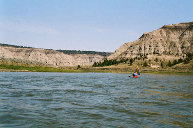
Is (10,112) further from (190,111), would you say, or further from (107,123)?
(190,111)

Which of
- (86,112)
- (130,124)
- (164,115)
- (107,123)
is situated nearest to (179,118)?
(164,115)

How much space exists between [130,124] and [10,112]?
7.38 metres

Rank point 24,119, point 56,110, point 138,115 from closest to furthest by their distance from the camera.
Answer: point 24,119 < point 138,115 < point 56,110

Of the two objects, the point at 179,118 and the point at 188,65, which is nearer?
the point at 179,118

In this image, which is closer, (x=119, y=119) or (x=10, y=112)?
(x=119, y=119)

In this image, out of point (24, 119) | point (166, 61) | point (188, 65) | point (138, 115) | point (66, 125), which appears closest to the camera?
point (66, 125)

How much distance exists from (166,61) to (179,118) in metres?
183

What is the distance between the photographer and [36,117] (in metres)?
12.6

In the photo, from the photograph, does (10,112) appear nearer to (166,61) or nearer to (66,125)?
(66,125)

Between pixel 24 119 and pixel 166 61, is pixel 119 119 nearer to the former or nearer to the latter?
pixel 24 119

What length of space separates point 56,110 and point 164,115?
6.84 meters

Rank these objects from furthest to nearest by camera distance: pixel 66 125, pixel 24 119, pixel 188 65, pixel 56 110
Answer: pixel 188 65, pixel 56 110, pixel 24 119, pixel 66 125

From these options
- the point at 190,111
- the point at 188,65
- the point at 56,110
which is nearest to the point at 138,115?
the point at 190,111

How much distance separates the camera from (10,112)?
45.0 ft
